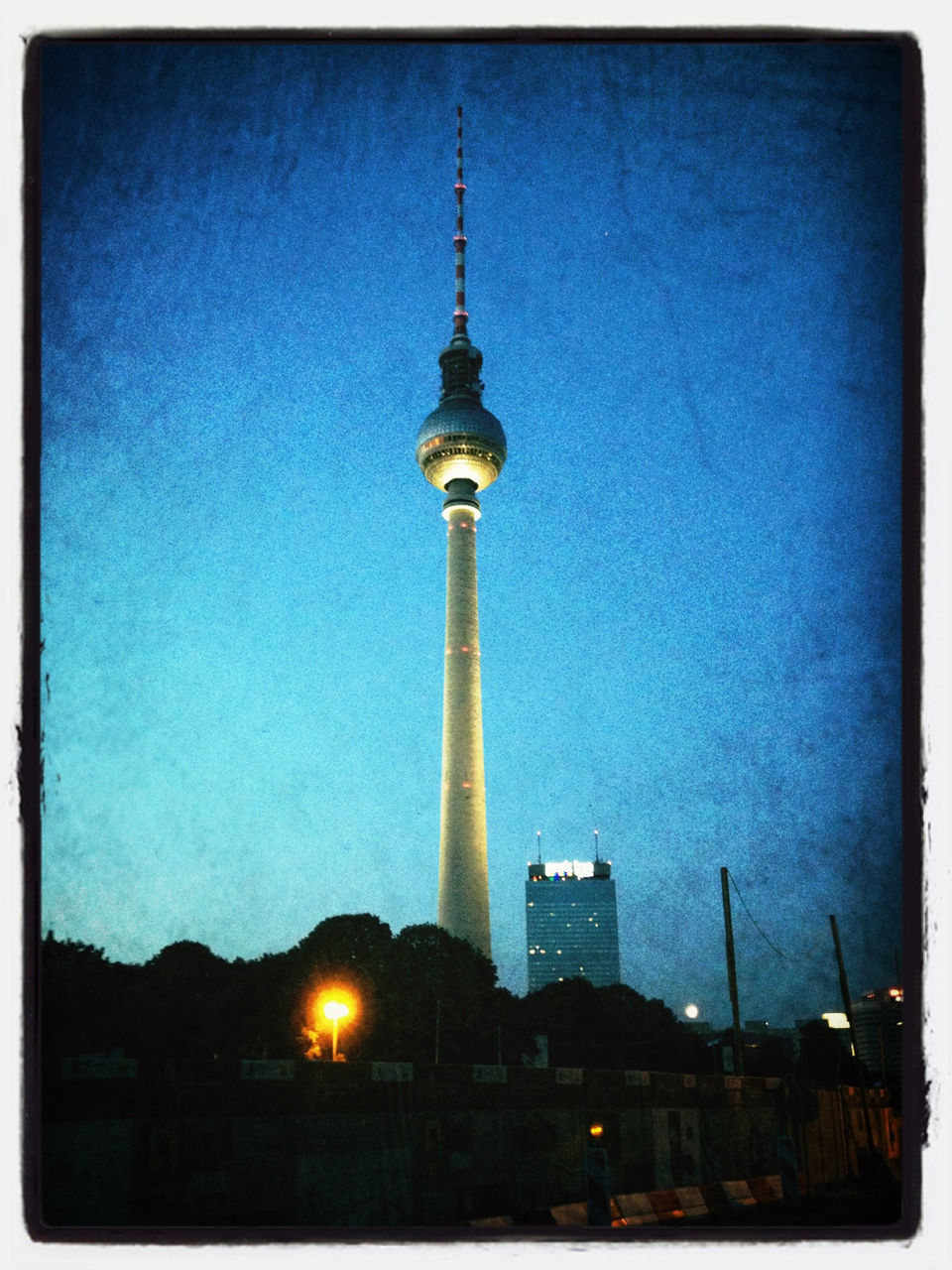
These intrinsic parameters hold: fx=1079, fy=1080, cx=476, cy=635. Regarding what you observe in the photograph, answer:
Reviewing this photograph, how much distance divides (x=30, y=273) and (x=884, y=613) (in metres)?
2.31

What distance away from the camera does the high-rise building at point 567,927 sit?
162 meters

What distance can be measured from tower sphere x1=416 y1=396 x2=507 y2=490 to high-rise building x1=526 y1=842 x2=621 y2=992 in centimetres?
11001

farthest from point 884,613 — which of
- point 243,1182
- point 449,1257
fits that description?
point 243,1182

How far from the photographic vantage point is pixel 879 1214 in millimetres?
2658

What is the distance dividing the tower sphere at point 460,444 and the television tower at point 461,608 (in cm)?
5

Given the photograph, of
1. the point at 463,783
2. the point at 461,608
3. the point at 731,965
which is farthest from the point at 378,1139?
the point at 461,608

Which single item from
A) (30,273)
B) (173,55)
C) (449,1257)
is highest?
(173,55)

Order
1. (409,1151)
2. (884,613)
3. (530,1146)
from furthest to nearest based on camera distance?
(530,1146), (409,1151), (884,613)

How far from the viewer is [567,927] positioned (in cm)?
16400

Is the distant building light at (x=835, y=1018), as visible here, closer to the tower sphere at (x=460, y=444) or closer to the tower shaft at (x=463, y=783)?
the tower shaft at (x=463, y=783)

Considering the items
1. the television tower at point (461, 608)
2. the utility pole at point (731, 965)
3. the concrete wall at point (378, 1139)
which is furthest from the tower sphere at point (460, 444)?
the concrete wall at point (378, 1139)

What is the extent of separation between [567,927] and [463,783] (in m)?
119

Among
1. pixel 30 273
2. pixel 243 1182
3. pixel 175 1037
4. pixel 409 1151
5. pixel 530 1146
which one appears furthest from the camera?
pixel 175 1037

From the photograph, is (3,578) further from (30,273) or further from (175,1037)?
(175,1037)
